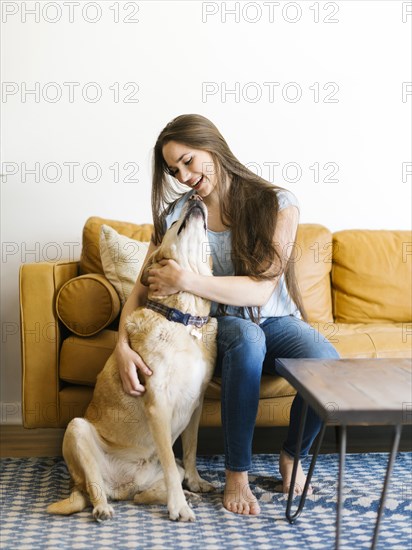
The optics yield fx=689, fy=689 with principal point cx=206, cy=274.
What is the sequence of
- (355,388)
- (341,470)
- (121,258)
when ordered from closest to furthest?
(341,470) → (355,388) → (121,258)

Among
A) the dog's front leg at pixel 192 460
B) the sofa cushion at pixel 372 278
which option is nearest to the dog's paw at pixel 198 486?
the dog's front leg at pixel 192 460

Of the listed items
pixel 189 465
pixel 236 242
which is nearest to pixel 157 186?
pixel 236 242

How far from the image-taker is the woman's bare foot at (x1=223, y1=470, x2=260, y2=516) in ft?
6.24

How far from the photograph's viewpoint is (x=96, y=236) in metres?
2.83

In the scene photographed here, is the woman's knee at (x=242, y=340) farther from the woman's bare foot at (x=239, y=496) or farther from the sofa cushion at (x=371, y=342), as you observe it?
the sofa cushion at (x=371, y=342)

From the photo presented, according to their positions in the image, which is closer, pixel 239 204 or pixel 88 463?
pixel 88 463

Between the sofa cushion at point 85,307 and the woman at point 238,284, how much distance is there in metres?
0.25

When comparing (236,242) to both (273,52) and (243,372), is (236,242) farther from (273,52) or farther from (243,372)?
(273,52)

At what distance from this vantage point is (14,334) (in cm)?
314

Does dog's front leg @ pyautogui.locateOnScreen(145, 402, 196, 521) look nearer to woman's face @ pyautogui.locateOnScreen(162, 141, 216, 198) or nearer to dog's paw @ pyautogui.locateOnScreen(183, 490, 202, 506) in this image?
dog's paw @ pyautogui.locateOnScreen(183, 490, 202, 506)

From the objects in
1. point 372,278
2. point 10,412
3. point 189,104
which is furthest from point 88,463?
point 189,104

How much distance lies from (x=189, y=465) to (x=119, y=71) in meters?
1.86

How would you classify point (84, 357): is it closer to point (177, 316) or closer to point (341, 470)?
point (177, 316)

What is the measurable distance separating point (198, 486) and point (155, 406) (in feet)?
1.13
